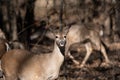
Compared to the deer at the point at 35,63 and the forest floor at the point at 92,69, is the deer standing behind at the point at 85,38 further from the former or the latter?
the deer at the point at 35,63

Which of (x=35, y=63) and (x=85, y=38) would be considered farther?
(x=85, y=38)

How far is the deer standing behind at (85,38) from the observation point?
15.1m

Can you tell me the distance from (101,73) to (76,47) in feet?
18.5

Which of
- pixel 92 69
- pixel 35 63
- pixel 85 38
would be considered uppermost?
pixel 35 63

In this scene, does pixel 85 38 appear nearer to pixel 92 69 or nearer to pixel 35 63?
pixel 92 69

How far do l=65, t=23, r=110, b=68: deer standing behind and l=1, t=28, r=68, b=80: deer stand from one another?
5676 millimetres

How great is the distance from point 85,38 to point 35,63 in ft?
22.2

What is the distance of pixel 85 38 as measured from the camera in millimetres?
15695

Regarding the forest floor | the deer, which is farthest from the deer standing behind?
the deer

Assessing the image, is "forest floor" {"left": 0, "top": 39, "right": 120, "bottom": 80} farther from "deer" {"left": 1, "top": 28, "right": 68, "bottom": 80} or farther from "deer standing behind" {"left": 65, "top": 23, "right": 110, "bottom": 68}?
"deer" {"left": 1, "top": 28, "right": 68, "bottom": 80}

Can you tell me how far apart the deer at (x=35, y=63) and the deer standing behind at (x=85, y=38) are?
18.6 feet

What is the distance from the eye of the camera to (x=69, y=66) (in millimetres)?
14695

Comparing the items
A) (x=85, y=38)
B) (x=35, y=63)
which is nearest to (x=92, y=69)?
(x=85, y=38)

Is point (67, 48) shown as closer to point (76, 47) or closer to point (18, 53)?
point (76, 47)
